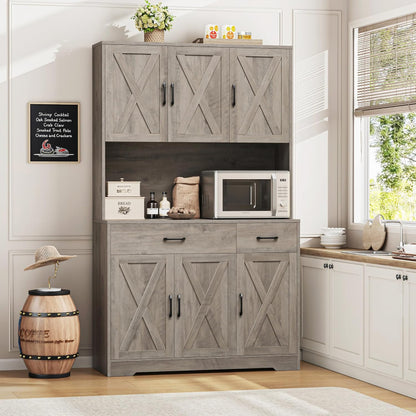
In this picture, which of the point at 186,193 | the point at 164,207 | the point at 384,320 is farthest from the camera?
the point at 186,193

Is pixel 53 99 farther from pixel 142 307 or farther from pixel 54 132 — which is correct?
pixel 142 307

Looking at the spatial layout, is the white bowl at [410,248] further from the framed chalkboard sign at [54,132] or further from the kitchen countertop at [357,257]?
the framed chalkboard sign at [54,132]

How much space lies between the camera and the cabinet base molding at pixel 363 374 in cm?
488

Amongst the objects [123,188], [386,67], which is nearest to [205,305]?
[123,188]

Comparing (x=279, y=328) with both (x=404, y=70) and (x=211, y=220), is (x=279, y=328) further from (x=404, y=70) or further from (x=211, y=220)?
(x=404, y=70)

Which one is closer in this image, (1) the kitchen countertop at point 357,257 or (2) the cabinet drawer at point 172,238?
(1) the kitchen countertop at point 357,257

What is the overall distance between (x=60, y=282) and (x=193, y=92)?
1.60 meters

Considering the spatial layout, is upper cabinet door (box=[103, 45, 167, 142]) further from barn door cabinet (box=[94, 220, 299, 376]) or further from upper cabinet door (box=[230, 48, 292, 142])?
barn door cabinet (box=[94, 220, 299, 376])

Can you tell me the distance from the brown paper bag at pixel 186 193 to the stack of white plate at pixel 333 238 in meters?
0.94

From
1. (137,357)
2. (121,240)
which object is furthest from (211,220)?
(137,357)

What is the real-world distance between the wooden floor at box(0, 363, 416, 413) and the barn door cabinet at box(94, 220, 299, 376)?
11 cm

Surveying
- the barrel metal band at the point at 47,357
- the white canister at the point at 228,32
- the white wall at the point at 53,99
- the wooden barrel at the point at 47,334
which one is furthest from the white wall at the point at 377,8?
the barrel metal band at the point at 47,357

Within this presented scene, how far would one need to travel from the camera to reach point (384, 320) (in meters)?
5.06

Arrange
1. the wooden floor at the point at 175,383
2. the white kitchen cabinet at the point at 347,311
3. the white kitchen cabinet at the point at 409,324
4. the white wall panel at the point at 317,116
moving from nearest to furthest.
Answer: the white kitchen cabinet at the point at 409,324 < the wooden floor at the point at 175,383 < the white kitchen cabinet at the point at 347,311 < the white wall panel at the point at 317,116
